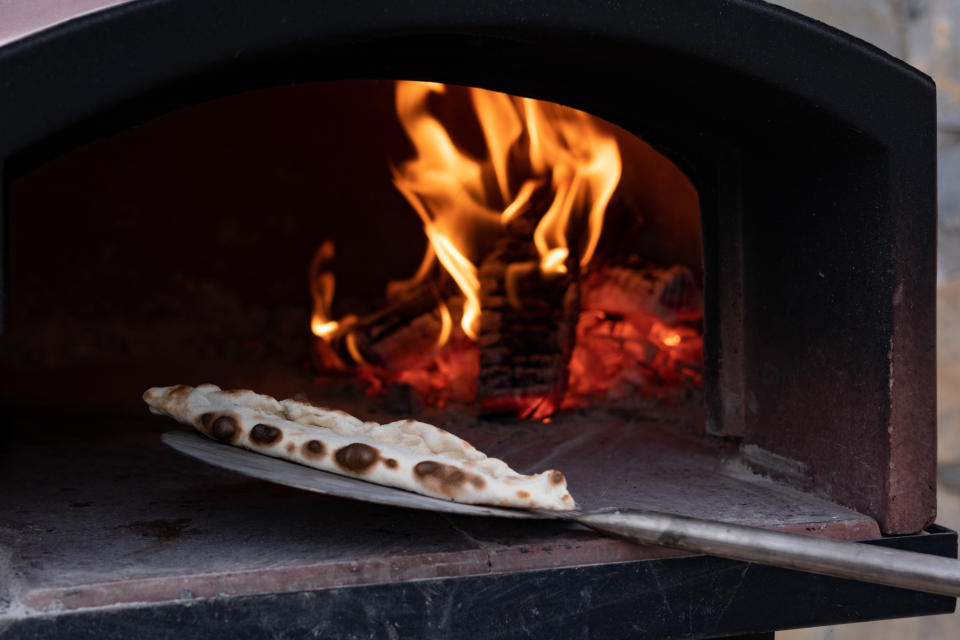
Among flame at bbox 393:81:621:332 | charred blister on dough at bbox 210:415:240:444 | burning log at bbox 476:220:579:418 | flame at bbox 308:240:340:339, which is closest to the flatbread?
charred blister on dough at bbox 210:415:240:444

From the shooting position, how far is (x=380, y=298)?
217cm

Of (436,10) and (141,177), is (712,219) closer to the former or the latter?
(436,10)

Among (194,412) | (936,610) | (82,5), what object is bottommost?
(936,610)

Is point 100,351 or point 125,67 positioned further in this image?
point 100,351

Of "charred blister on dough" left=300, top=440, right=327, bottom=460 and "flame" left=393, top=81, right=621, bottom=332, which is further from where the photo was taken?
"flame" left=393, top=81, right=621, bottom=332

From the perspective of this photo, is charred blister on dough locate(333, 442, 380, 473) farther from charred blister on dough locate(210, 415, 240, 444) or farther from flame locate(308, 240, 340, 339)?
flame locate(308, 240, 340, 339)

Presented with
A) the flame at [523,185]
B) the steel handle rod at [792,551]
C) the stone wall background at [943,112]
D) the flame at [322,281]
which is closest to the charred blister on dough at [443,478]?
the steel handle rod at [792,551]

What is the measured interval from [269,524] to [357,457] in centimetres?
14

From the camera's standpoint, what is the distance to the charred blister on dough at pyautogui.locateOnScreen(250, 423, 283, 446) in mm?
898

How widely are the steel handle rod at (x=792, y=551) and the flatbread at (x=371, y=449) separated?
0.06m

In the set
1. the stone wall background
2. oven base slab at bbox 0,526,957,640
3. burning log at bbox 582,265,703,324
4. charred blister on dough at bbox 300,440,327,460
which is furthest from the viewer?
burning log at bbox 582,265,703,324

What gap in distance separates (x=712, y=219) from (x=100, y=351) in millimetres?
1395

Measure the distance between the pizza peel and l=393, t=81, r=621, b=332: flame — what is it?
77cm

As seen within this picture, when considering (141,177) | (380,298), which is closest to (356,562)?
(380,298)
